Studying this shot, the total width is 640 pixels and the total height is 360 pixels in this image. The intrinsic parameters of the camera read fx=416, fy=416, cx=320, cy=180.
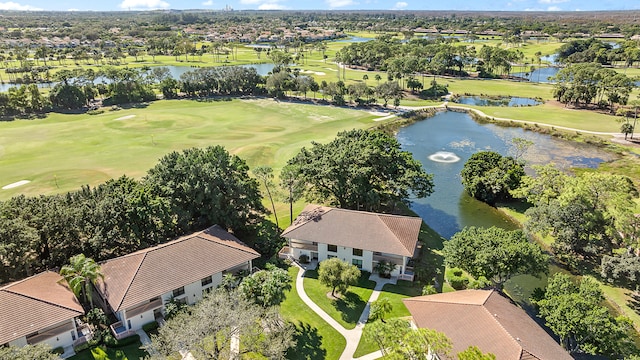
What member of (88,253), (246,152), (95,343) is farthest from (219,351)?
(246,152)

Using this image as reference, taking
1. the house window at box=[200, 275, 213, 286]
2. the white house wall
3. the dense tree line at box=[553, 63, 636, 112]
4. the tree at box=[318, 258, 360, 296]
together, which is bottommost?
the house window at box=[200, 275, 213, 286]

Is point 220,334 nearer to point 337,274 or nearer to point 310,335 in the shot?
point 310,335

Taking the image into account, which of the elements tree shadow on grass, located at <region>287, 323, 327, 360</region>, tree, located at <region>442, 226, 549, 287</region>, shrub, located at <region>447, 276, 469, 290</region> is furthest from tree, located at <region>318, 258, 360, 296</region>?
shrub, located at <region>447, 276, 469, 290</region>

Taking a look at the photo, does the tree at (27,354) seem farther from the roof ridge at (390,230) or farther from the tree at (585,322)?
the tree at (585,322)

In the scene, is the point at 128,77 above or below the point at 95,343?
above

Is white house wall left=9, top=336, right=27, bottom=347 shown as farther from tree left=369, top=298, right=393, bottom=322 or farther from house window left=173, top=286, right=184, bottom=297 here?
tree left=369, top=298, right=393, bottom=322

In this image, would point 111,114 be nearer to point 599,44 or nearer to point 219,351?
point 219,351
